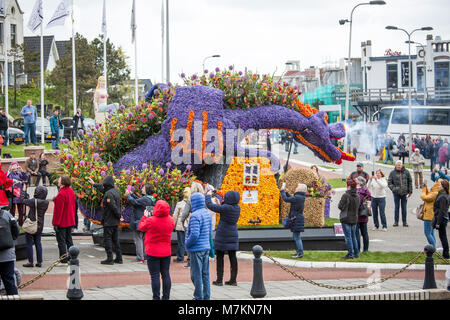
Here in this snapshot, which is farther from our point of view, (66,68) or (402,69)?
(402,69)

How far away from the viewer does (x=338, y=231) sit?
1691 centimetres

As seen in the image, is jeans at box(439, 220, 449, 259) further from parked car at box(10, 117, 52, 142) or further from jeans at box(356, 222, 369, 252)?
parked car at box(10, 117, 52, 142)

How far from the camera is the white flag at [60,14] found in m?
31.8

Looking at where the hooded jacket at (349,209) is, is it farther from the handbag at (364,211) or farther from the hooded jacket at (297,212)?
the hooded jacket at (297,212)

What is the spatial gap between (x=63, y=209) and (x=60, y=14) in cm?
1991

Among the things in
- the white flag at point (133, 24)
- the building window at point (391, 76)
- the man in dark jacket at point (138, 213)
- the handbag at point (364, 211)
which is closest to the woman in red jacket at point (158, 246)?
the man in dark jacket at point (138, 213)

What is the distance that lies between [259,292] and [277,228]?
19.5ft

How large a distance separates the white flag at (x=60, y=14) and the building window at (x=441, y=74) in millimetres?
46751

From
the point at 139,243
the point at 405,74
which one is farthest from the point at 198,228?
the point at 405,74

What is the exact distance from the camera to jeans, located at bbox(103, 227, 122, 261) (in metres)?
14.4

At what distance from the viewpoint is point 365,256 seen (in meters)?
15.3

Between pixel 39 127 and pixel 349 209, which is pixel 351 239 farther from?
pixel 39 127
